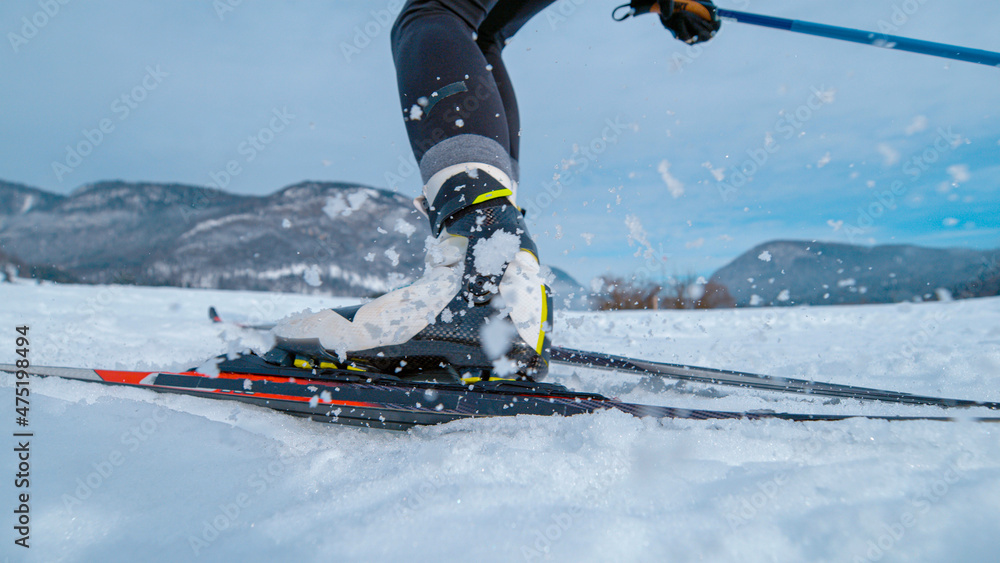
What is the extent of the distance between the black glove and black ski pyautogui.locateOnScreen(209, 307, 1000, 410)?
90 centimetres

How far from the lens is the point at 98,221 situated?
49.4m

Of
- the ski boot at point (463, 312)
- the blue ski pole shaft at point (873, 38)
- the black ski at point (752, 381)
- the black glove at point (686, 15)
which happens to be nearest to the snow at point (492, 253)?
the ski boot at point (463, 312)

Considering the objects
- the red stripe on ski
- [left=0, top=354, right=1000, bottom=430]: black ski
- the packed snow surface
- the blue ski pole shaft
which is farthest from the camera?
the blue ski pole shaft

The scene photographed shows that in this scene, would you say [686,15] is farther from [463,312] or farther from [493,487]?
[493,487]

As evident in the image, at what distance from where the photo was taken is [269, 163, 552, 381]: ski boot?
84cm

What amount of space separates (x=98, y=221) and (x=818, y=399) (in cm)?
6577

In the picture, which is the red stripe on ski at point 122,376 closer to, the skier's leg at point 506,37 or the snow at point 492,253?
the snow at point 492,253

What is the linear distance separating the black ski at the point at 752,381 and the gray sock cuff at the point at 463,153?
592 mm

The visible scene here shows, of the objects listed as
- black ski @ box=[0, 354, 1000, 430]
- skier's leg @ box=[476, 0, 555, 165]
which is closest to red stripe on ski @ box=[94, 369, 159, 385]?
black ski @ box=[0, 354, 1000, 430]

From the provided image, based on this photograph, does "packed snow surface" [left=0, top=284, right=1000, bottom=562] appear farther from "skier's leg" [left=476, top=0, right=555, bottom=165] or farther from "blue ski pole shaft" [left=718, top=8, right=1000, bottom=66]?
"blue ski pole shaft" [left=718, top=8, right=1000, bottom=66]

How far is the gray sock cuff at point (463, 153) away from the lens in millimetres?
854

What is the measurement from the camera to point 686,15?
1238 millimetres

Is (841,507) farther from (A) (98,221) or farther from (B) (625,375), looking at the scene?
(A) (98,221)

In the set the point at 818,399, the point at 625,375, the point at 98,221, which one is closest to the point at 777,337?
the point at 625,375
